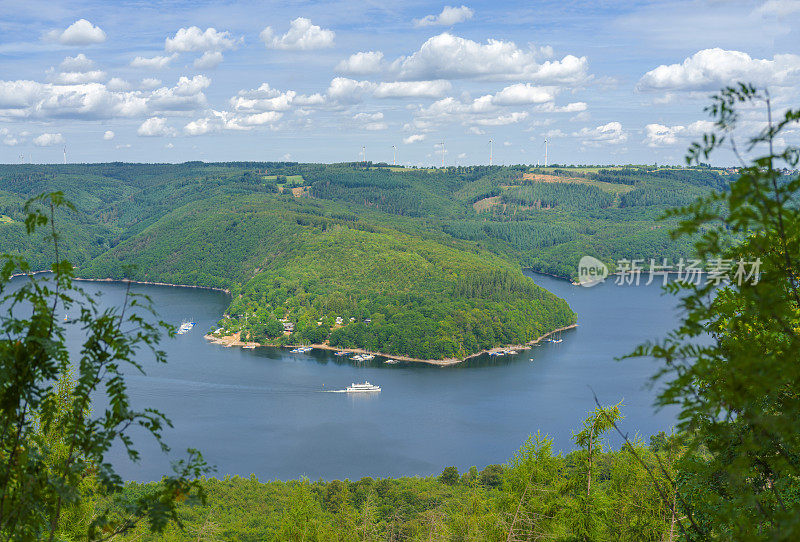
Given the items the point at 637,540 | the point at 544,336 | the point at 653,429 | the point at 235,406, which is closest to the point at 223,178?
the point at 544,336

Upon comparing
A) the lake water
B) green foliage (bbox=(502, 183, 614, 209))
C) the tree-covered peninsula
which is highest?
green foliage (bbox=(502, 183, 614, 209))

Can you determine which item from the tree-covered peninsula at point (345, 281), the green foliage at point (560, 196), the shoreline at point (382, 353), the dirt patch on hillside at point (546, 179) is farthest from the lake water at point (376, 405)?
the dirt patch on hillside at point (546, 179)

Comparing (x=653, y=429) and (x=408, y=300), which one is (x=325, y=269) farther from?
(x=653, y=429)

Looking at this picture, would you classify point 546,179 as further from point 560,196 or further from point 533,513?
point 533,513

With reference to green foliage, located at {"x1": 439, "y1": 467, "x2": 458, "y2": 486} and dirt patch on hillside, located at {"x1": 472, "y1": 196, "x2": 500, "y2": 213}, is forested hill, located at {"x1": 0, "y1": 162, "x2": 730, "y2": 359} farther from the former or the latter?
green foliage, located at {"x1": 439, "y1": 467, "x2": 458, "y2": 486}

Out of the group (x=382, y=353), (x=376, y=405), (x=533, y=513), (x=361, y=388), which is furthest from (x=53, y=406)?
(x=382, y=353)

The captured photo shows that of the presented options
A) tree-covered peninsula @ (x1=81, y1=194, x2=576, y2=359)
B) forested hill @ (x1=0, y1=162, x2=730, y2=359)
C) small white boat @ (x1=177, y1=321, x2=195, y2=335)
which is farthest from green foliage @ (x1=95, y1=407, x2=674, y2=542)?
small white boat @ (x1=177, y1=321, x2=195, y2=335)

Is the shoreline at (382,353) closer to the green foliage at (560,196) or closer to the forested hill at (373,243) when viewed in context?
the forested hill at (373,243)
